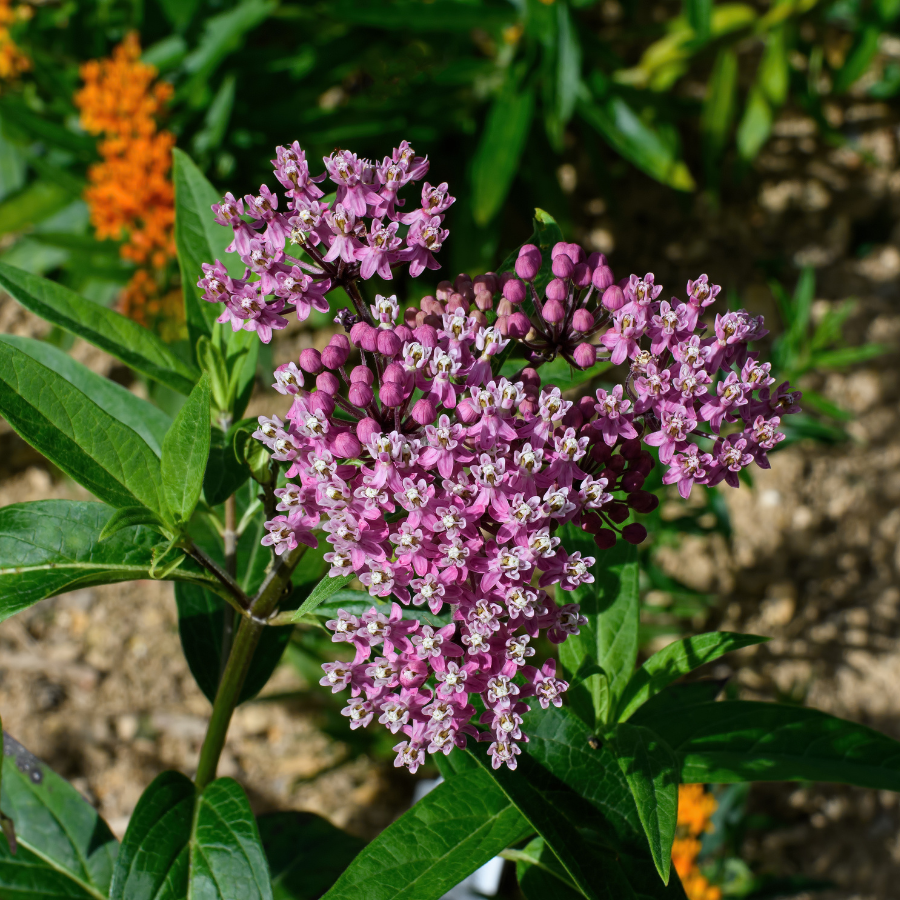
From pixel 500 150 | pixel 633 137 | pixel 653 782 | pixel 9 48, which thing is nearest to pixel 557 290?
pixel 653 782

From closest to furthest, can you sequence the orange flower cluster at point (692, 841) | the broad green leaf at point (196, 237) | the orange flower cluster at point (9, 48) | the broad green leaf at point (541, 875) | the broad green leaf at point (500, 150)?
1. the broad green leaf at point (541, 875)
2. the broad green leaf at point (196, 237)
3. the orange flower cluster at point (692, 841)
4. the orange flower cluster at point (9, 48)
5. the broad green leaf at point (500, 150)

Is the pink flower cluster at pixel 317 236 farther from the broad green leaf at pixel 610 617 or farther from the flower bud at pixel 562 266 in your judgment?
the broad green leaf at pixel 610 617

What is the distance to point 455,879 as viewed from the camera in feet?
4.71

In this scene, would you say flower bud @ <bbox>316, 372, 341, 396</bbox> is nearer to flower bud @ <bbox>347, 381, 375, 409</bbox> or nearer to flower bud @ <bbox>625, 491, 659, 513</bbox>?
flower bud @ <bbox>347, 381, 375, 409</bbox>

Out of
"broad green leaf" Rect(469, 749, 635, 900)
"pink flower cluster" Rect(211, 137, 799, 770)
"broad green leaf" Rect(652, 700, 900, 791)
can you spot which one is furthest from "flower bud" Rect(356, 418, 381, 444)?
"broad green leaf" Rect(652, 700, 900, 791)

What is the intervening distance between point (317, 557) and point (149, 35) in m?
3.13

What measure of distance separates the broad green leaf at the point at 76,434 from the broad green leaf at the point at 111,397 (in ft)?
1.35

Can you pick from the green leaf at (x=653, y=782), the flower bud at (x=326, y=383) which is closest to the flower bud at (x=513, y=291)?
the flower bud at (x=326, y=383)

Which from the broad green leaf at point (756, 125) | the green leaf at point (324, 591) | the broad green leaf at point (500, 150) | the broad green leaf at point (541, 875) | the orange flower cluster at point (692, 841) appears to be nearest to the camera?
the green leaf at point (324, 591)

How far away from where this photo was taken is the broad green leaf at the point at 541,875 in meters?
1.75

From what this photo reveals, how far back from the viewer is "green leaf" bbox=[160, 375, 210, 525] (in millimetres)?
1389

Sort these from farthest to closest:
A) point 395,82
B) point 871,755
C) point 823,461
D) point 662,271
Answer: point 662,271, point 823,461, point 395,82, point 871,755

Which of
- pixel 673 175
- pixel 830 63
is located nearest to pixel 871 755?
pixel 673 175

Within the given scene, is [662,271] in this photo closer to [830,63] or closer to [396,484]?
[830,63]
